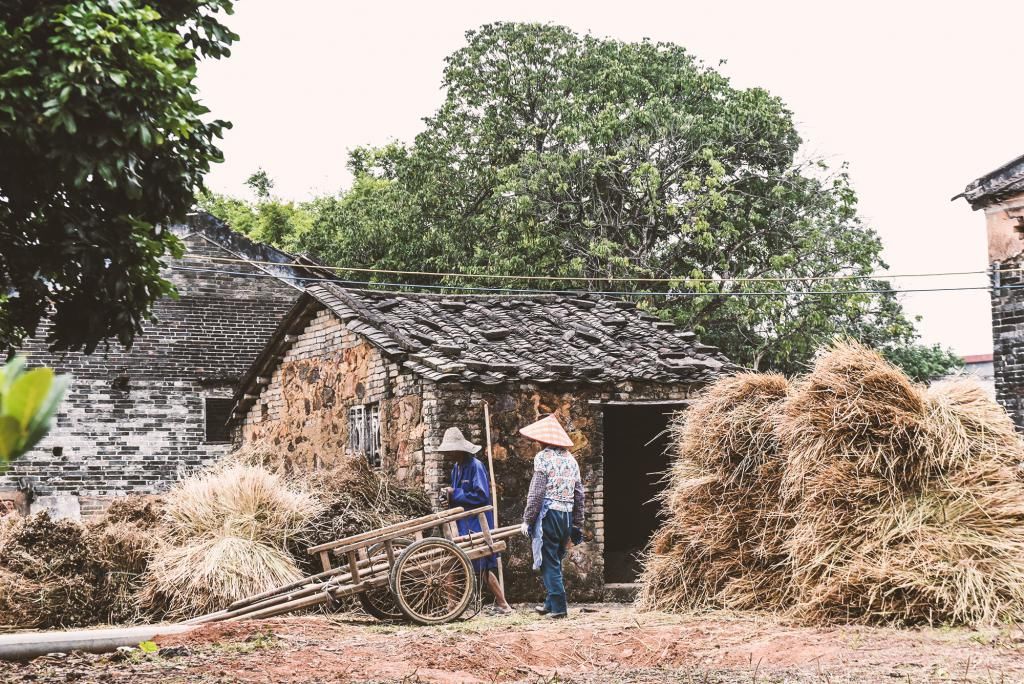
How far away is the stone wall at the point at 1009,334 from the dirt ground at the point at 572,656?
7.18 metres

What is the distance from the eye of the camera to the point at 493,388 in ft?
44.6

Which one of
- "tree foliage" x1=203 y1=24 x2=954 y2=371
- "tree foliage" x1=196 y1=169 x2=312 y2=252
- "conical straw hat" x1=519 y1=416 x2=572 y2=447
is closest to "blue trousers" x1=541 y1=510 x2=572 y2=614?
"conical straw hat" x1=519 y1=416 x2=572 y2=447

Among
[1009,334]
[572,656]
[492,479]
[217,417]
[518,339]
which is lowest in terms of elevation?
[572,656]

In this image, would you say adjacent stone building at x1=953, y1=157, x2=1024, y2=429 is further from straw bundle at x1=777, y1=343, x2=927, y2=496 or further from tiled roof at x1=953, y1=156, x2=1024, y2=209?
straw bundle at x1=777, y1=343, x2=927, y2=496

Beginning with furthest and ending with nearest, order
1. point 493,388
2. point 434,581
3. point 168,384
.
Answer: point 168,384, point 493,388, point 434,581

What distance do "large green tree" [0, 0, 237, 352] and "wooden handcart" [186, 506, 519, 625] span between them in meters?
3.17

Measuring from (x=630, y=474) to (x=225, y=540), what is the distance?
776 cm

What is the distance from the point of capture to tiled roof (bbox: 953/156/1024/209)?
15047mm

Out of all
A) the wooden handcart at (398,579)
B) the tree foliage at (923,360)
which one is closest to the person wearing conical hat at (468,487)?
the wooden handcart at (398,579)

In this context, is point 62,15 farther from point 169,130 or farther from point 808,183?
point 808,183

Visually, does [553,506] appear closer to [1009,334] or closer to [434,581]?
[434,581]

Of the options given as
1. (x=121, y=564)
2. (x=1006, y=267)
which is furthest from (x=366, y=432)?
(x=1006, y=267)

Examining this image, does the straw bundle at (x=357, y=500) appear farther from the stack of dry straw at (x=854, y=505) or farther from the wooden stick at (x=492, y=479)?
the stack of dry straw at (x=854, y=505)

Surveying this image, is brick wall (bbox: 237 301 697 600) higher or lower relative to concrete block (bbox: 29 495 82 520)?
higher
